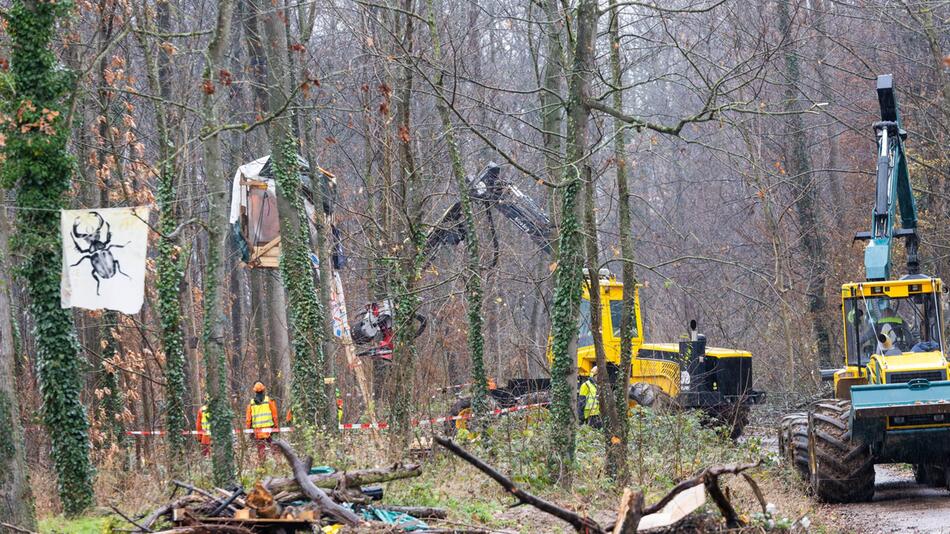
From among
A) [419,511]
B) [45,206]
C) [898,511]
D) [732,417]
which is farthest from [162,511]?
[732,417]

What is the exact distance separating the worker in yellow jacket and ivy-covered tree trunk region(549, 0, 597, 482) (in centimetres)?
477

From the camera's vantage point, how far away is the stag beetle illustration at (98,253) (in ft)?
43.5

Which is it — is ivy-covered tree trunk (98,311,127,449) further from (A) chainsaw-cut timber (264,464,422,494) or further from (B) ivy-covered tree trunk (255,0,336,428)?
(A) chainsaw-cut timber (264,464,422,494)

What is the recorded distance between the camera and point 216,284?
649 inches

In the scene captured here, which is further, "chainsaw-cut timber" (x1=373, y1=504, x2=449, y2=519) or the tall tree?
the tall tree

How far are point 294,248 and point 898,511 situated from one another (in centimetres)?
1249

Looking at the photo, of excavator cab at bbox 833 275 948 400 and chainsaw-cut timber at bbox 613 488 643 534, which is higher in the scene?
excavator cab at bbox 833 275 948 400

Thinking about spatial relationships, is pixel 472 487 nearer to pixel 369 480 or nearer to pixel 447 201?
pixel 369 480

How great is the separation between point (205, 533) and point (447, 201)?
1869cm

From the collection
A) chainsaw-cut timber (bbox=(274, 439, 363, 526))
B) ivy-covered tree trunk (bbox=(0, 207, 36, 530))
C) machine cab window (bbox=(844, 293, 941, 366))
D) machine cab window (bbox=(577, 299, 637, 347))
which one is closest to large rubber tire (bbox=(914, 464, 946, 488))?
machine cab window (bbox=(844, 293, 941, 366))

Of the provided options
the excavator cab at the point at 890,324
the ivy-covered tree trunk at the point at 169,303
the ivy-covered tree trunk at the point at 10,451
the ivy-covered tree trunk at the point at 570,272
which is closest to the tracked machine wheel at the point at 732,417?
the excavator cab at the point at 890,324

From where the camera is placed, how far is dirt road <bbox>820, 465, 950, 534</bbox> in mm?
12117

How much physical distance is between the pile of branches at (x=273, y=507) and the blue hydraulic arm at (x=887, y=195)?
8.10 m

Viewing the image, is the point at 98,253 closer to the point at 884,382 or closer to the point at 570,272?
the point at 570,272
